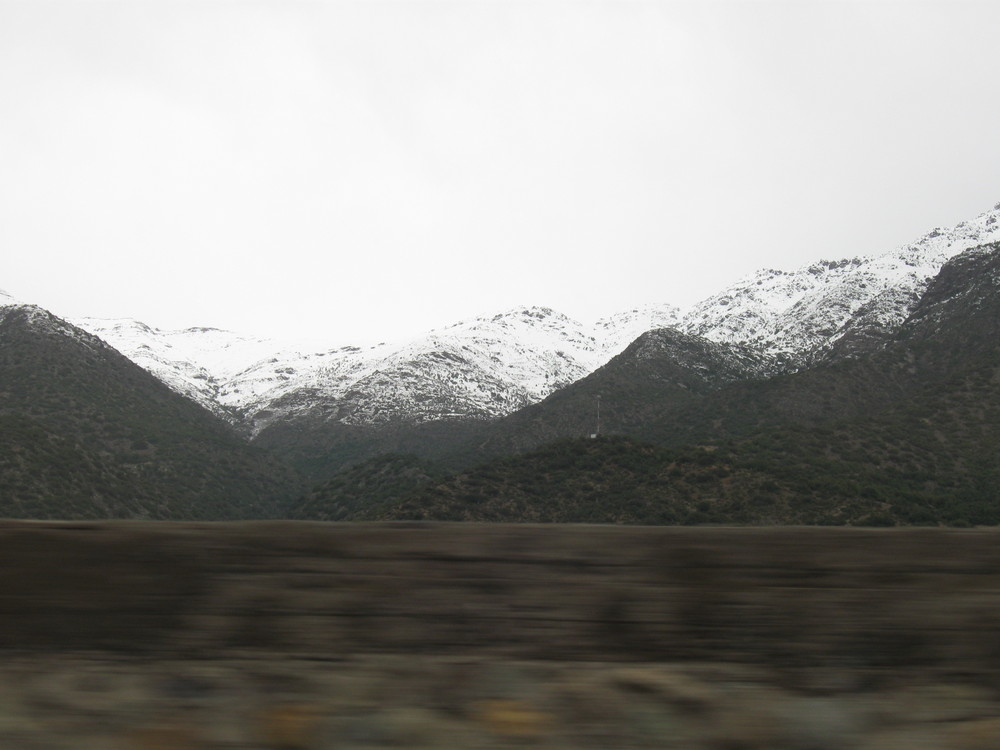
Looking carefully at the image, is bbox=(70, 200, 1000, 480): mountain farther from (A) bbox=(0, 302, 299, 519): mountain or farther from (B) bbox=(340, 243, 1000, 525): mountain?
(B) bbox=(340, 243, 1000, 525): mountain

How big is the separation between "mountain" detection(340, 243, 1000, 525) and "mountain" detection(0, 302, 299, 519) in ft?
36.8

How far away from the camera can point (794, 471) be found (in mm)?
34312

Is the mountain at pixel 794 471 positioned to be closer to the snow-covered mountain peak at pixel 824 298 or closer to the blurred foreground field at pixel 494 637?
the blurred foreground field at pixel 494 637

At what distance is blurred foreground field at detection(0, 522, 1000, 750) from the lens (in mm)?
3012

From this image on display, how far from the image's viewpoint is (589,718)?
9.95ft

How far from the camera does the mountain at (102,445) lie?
35.8 metres

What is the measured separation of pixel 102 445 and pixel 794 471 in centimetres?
3901

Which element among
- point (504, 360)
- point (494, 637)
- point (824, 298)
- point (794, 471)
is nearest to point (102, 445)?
point (794, 471)

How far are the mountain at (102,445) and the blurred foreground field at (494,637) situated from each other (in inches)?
1323

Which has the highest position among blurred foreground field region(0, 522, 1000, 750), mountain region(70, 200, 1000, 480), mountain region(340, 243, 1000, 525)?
mountain region(70, 200, 1000, 480)

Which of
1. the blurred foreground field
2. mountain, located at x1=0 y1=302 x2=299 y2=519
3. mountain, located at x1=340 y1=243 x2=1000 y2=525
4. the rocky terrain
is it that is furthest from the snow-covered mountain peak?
the blurred foreground field

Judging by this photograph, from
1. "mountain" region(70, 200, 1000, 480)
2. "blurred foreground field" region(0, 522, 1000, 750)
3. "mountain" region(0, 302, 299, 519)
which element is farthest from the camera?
"mountain" region(70, 200, 1000, 480)

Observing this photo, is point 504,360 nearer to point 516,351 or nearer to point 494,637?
point 516,351

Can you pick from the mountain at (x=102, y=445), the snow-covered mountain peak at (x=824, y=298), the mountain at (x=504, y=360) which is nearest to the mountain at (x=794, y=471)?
the mountain at (x=102, y=445)
